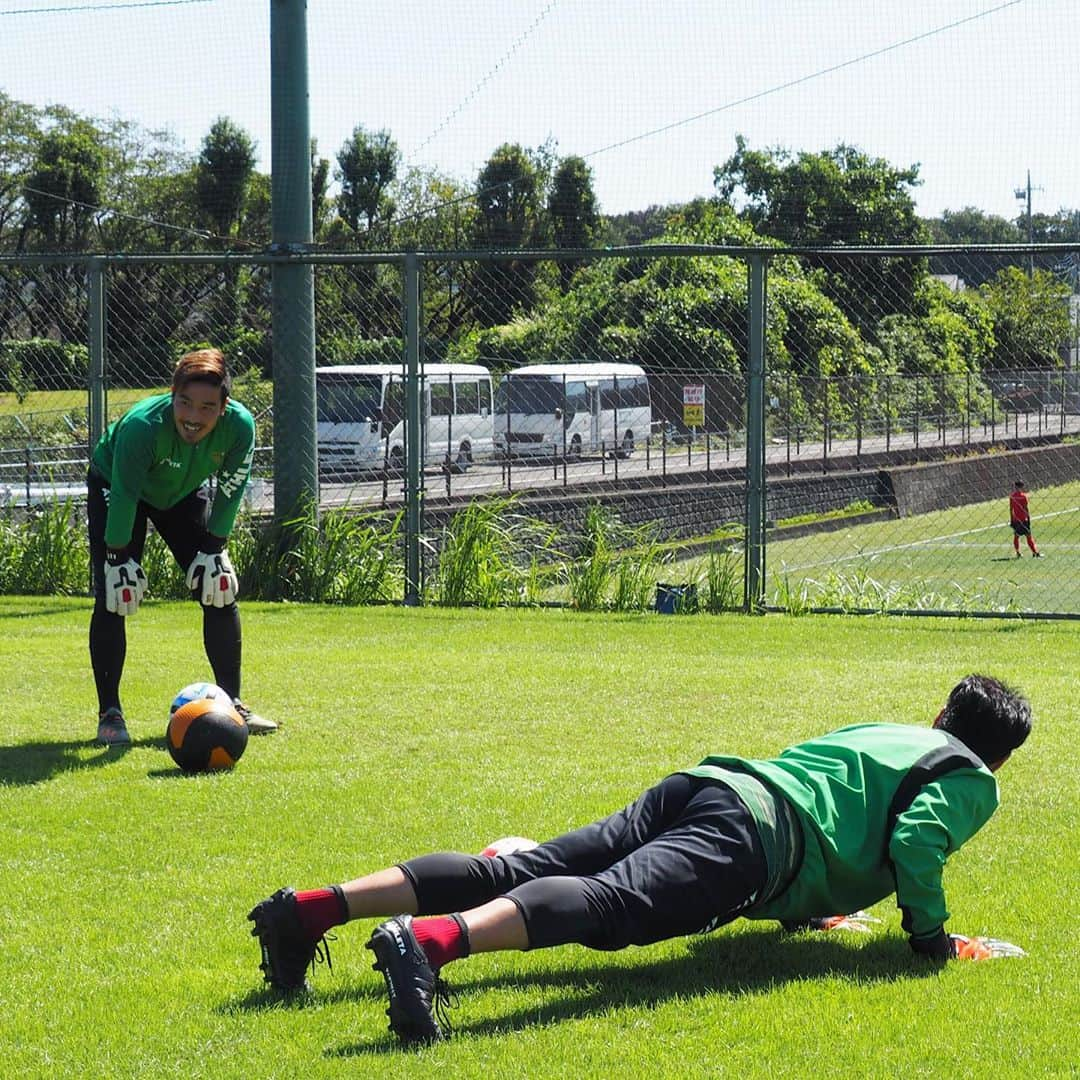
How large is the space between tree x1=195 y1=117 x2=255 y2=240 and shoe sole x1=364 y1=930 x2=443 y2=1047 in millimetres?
41308

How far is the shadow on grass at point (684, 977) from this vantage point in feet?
12.1

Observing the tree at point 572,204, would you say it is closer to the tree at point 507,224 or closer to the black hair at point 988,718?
the tree at point 507,224

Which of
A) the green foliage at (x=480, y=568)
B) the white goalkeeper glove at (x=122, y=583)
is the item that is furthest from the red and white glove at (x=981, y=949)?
the green foliage at (x=480, y=568)

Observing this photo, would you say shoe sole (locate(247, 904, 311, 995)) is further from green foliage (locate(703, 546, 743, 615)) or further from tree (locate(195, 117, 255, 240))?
tree (locate(195, 117, 255, 240))

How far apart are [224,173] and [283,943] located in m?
45.1

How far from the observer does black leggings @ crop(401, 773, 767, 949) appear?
12.1ft

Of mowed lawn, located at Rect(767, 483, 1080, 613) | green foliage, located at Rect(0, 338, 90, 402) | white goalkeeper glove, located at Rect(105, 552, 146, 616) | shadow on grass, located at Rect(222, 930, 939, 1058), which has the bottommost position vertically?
mowed lawn, located at Rect(767, 483, 1080, 613)

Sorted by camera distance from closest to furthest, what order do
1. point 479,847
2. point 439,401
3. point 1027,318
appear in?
point 479,847, point 439,401, point 1027,318

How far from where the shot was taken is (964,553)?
81.7ft

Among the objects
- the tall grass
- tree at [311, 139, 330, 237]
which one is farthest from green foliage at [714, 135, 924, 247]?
the tall grass

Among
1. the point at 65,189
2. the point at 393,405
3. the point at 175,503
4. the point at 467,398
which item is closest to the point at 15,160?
the point at 65,189

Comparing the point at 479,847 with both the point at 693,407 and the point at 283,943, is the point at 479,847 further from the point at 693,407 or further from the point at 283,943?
the point at 693,407

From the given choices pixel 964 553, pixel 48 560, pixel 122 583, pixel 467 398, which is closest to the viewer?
pixel 122 583

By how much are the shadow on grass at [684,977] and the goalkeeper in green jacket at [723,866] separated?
8cm
